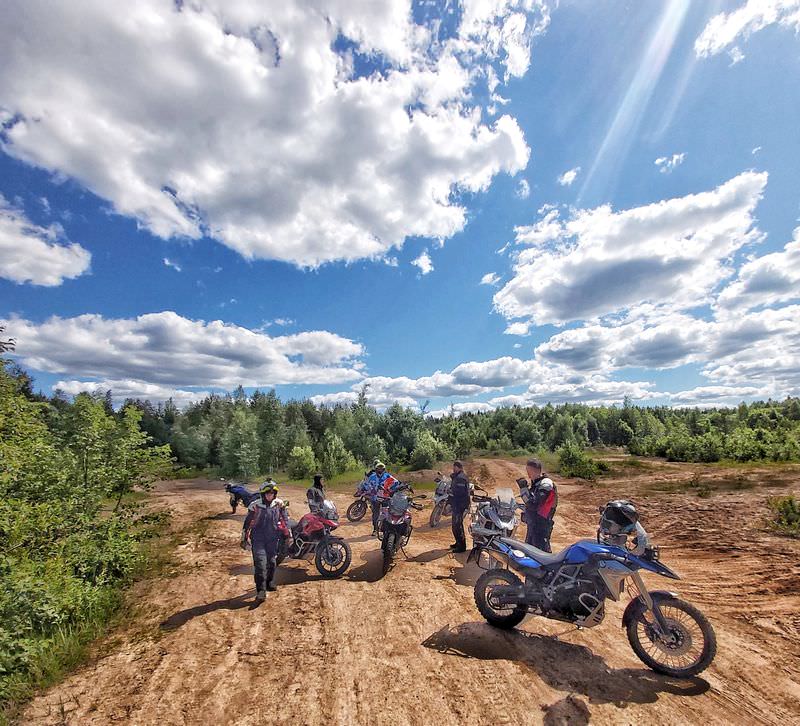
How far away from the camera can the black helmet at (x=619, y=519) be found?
473cm

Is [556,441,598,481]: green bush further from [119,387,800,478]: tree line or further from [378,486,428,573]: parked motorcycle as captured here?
[378,486,428,573]: parked motorcycle

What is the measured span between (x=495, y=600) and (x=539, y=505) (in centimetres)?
210

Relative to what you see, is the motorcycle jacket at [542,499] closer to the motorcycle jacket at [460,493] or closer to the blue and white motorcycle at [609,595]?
the blue and white motorcycle at [609,595]

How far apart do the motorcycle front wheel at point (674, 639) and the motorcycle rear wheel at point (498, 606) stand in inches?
53.7

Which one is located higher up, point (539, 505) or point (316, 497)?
point (539, 505)

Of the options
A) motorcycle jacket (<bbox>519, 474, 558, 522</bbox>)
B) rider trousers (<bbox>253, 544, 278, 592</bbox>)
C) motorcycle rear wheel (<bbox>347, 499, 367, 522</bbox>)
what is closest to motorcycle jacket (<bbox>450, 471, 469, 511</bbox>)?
motorcycle jacket (<bbox>519, 474, 558, 522</bbox>)

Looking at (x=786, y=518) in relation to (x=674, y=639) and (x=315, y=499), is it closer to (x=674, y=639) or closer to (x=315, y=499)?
(x=674, y=639)

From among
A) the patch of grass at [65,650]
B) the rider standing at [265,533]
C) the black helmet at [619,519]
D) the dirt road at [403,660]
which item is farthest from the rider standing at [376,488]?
the black helmet at [619,519]

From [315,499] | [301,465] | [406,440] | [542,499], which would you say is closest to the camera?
[542,499]

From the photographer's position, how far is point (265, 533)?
703 centimetres

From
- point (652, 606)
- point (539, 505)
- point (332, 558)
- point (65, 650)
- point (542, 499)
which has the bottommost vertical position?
point (65, 650)

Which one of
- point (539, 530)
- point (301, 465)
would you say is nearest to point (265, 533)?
point (539, 530)

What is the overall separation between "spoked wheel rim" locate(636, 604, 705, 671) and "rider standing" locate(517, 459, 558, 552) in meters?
2.26

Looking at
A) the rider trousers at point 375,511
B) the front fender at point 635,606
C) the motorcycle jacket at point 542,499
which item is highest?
the motorcycle jacket at point 542,499
